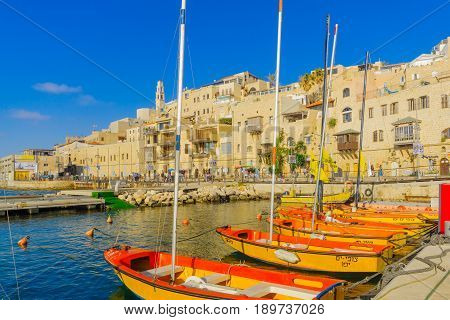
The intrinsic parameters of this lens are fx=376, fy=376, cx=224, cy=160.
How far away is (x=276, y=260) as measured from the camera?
14.1m

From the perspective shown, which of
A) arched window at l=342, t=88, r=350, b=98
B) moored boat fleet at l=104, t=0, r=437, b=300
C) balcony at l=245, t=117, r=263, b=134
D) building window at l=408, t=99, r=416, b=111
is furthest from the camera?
balcony at l=245, t=117, r=263, b=134

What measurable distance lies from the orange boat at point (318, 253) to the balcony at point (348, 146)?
3524 cm

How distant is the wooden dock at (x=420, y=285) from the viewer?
23.9 feet

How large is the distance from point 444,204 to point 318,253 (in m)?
4.67

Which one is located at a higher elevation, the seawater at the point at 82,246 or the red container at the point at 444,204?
the red container at the point at 444,204

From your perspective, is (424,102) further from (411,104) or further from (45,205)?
(45,205)

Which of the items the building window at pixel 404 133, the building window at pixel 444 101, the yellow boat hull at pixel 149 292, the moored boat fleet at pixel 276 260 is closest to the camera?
the yellow boat hull at pixel 149 292

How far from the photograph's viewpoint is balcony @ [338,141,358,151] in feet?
156

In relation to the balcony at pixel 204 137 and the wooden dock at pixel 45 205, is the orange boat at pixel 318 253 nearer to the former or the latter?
the wooden dock at pixel 45 205

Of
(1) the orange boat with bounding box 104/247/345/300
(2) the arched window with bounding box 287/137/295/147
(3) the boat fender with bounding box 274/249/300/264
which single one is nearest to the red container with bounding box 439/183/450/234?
(3) the boat fender with bounding box 274/249/300/264

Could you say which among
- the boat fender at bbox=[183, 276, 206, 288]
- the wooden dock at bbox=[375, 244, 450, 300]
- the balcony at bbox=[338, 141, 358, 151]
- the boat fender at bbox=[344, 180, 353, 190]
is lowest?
the boat fender at bbox=[183, 276, 206, 288]

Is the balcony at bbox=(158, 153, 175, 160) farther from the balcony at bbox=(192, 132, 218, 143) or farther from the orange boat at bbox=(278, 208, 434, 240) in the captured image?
the orange boat at bbox=(278, 208, 434, 240)

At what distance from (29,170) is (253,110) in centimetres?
6550

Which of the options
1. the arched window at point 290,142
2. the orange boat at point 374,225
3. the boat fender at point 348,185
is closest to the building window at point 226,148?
the arched window at point 290,142
